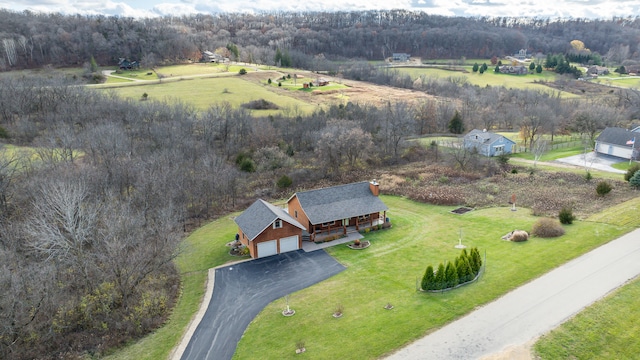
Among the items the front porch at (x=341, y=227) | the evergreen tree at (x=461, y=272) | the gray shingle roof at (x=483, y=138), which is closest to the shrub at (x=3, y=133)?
the front porch at (x=341, y=227)

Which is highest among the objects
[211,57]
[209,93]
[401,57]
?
[211,57]

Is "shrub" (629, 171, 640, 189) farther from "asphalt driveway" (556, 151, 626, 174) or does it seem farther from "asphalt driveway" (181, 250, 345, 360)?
"asphalt driveway" (181, 250, 345, 360)

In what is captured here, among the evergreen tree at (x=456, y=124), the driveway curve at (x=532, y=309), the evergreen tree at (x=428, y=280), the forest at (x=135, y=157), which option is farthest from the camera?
the evergreen tree at (x=456, y=124)

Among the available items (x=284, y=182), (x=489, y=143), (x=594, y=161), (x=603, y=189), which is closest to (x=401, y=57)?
(x=489, y=143)

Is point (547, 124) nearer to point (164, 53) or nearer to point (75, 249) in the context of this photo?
point (75, 249)

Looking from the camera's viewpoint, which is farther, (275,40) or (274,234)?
(275,40)

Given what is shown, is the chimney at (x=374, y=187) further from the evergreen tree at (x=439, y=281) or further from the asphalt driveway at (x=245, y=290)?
the evergreen tree at (x=439, y=281)

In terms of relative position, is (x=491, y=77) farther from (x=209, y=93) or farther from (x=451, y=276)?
(x=451, y=276)
